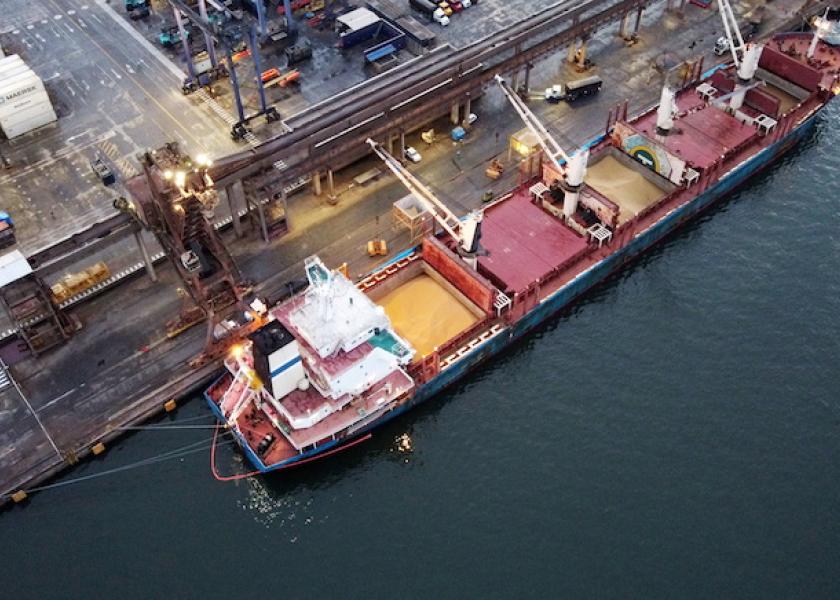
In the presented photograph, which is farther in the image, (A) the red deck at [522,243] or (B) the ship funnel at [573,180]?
(B) the ship funnel at [573,180]

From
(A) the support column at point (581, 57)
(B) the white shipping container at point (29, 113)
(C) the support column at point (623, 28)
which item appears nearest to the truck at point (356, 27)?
(A) the support column at point (581, 57)

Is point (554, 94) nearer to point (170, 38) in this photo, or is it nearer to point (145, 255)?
point (170, 38)

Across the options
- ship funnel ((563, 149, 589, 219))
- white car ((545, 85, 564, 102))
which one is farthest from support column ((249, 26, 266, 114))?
ship funnel ((563, 149, 589, 219))

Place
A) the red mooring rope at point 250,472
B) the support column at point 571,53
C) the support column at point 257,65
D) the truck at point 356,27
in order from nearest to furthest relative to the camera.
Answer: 1. the red mooring rope at point 250,472
2. the support column at point 257,65
3. the support column at point 571,53
4. the truck at point 356,27

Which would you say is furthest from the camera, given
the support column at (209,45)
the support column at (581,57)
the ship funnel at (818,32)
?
the support column at (581,57)

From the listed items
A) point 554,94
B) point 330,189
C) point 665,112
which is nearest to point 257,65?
point 330,189

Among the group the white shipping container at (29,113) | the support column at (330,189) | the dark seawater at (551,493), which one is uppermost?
the white shipping container at (29,113)

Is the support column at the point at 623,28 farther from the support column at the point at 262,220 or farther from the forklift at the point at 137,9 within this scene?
Answer: the forklift at the point at 137,9

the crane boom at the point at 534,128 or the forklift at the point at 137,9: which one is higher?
the crane boom at the point at 534,128
